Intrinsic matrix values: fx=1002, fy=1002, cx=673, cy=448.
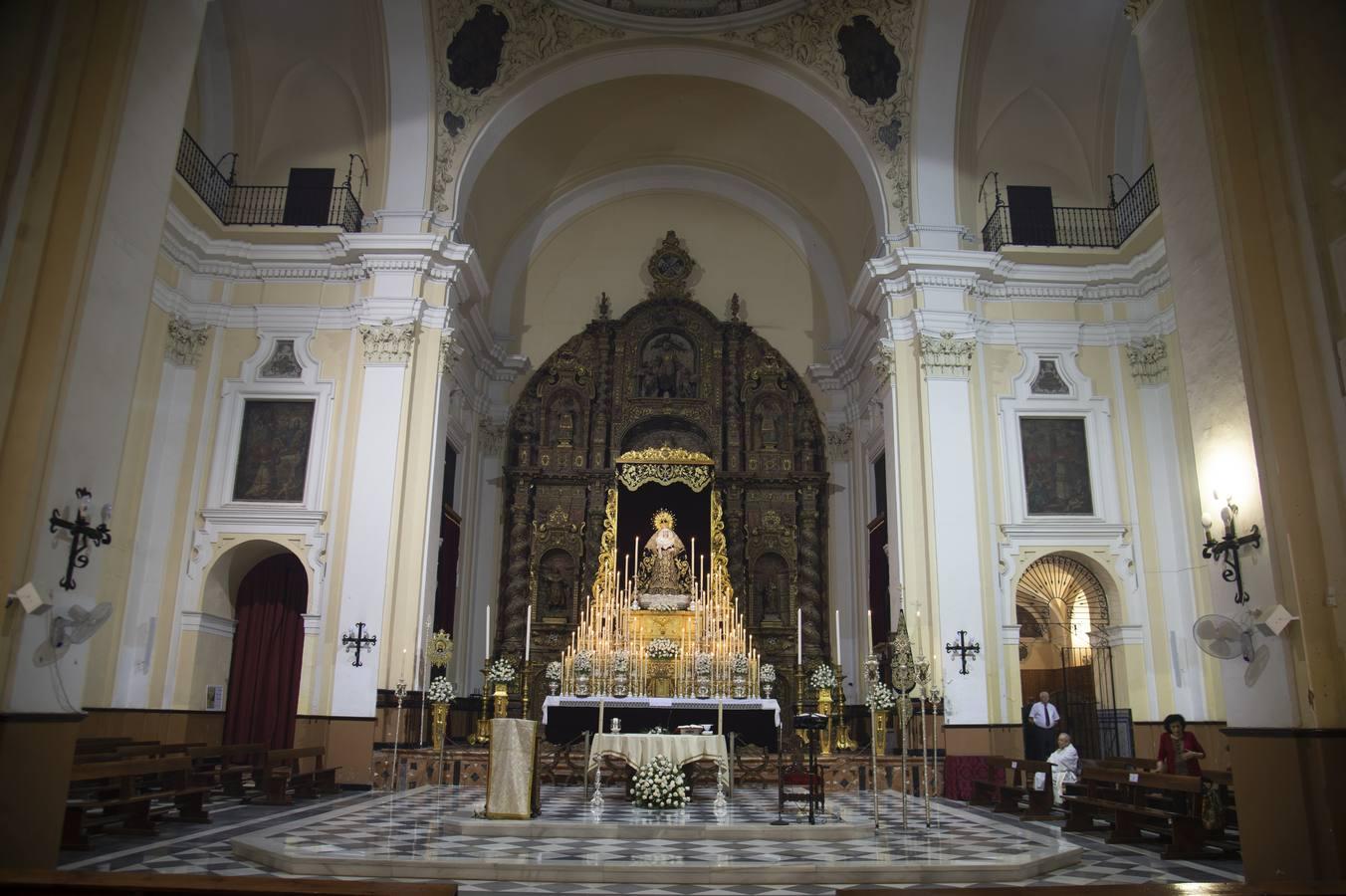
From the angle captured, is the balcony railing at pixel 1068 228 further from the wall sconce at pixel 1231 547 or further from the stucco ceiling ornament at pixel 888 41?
the wall sconce at pixel 1231 547

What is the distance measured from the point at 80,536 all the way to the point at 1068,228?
48.7 feet

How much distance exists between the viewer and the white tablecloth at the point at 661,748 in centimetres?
1023

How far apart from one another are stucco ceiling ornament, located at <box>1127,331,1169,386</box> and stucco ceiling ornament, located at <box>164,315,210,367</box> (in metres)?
13.7

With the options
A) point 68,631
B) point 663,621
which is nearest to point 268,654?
point 663,621

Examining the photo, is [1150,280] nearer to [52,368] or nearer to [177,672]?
[52,368]

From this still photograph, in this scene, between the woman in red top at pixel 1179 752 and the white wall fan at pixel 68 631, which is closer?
the white wall fan at pixel 68 631

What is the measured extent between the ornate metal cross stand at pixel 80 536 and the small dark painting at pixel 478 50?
10.5 meters

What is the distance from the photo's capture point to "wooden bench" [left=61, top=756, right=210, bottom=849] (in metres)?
7.48

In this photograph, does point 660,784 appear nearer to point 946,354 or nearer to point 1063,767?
point 1063,767

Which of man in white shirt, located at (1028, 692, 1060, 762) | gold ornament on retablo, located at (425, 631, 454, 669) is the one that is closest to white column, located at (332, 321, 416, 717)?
gold ornament on retablo, located at (425, 631, 454, 669)

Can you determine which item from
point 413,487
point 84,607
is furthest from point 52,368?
point 413,487

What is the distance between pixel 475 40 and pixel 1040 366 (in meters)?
9.94

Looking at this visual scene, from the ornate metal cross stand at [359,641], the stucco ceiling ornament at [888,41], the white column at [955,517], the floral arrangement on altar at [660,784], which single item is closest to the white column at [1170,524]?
the white column at [955,517]

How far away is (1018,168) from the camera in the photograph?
16.6 metres
